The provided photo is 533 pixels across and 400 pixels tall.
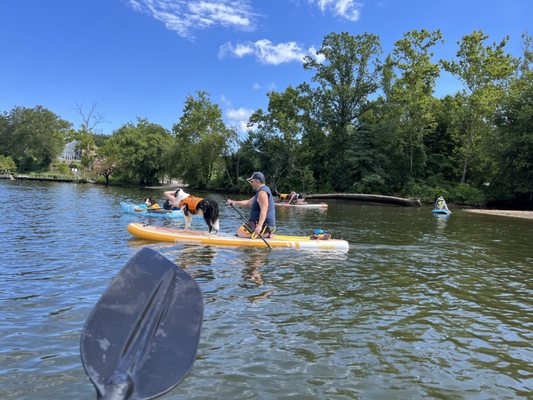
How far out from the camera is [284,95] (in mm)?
49812

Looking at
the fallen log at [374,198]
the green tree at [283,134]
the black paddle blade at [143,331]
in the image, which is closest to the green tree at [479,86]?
the fallen log at [374,198]

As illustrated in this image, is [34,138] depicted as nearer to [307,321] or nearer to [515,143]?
[515,143]

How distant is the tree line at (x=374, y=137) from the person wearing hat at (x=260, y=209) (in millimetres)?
29004

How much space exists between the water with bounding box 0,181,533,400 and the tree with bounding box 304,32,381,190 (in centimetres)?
3674

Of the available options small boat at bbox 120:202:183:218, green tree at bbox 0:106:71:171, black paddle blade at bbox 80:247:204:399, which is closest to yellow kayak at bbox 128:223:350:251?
small boat at bbox 120:202:183:218

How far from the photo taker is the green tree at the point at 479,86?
3759cm

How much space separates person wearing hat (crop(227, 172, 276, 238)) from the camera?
1048 centimetres

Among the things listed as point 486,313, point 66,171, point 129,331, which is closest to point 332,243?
point 486,313

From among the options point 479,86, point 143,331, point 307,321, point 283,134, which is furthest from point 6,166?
point 143,331

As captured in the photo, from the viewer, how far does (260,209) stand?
11.1 metres

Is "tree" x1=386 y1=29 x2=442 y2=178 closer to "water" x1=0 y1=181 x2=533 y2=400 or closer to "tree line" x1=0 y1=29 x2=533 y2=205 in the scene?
"tree line" x1=0 y1=29 x2=533 y2=205

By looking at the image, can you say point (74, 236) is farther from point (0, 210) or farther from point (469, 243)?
point (469, 243)

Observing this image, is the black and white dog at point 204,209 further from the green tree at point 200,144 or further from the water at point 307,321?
the green tree at point 200,144

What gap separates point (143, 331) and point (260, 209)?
25.5 feet
